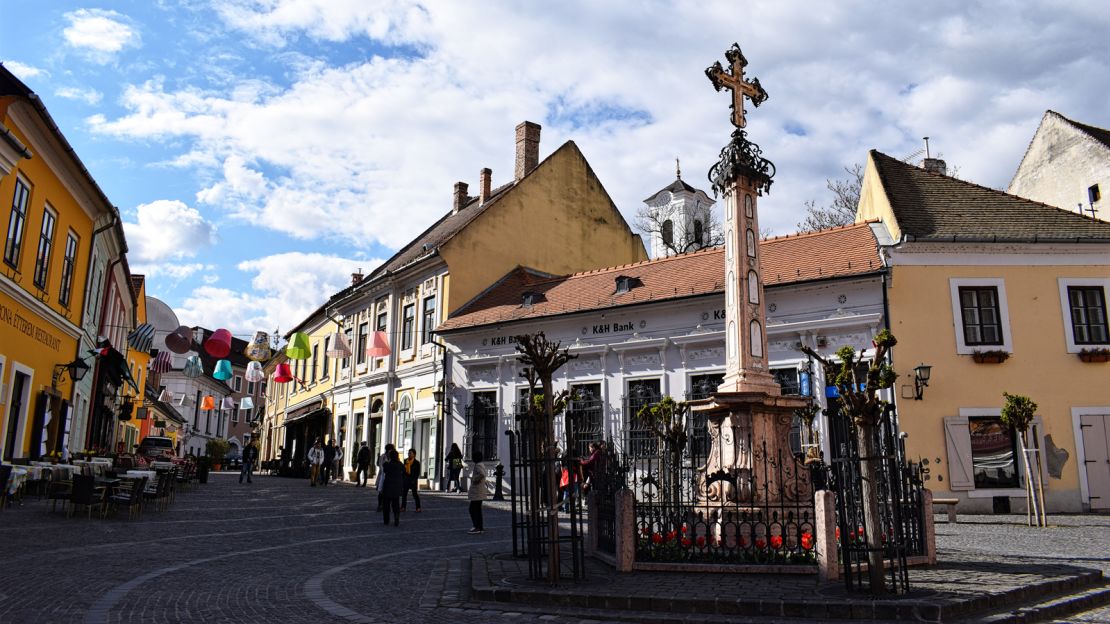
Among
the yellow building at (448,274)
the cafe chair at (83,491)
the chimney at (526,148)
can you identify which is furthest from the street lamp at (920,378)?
the chimney at (526,148)

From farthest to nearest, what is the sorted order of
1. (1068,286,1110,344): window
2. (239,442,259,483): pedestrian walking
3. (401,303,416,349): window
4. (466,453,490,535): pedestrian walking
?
(401,303,416,349): window → (239,442,259,483): pedestrian walking → (1068,286,1110,344): window → (466,453,490,535): pedestrian walking

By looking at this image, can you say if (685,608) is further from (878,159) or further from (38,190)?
(878,159)

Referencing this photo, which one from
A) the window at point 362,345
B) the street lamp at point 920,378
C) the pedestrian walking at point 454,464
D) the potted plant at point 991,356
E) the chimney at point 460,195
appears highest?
the chimney at point 460,195

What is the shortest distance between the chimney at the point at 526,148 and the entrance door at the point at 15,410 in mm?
19618

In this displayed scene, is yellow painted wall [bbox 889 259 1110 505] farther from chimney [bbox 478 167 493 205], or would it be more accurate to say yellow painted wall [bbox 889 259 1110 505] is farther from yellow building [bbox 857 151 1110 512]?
chimney [bbox 478 167 493 205]

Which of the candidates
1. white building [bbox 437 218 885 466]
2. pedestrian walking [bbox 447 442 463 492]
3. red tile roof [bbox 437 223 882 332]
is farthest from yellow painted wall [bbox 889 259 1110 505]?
pedestrian walking [bbox 447 442 463 492]

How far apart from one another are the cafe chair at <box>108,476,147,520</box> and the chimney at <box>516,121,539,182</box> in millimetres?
20734

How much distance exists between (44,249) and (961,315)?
70.1 feet

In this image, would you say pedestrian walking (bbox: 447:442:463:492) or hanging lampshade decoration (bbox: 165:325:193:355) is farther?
pedestrian walking (bbox: 447:442:463:492)

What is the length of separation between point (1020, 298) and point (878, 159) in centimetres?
612

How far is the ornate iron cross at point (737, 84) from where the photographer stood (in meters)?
12.7

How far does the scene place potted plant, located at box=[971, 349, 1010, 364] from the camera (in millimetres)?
19297

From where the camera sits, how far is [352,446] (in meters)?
34.1

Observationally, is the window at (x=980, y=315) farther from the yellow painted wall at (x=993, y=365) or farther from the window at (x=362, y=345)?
the window at (x=362, y=345)
